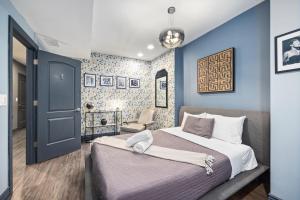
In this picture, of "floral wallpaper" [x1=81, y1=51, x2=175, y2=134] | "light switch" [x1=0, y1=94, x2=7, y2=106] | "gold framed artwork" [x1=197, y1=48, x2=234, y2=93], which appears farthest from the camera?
"floral wallpaper" [x1=81, y1=51, x2=175, y2=134]

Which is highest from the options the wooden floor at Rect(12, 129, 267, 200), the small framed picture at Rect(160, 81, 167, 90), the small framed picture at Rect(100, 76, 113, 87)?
the small framed picture at Rect(100, 76, 113, 87)

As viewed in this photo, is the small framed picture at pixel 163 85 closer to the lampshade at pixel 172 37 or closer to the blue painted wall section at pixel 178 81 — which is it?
the blue painted wall section at pixel 178 81

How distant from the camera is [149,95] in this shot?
5293 mm

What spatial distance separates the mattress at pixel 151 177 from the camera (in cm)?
111

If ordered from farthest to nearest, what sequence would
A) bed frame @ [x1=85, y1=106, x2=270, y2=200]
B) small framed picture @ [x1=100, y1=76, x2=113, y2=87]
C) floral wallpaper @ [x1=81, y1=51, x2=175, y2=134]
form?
small framed picture @ [x1=100, y1=76, x2=113, y2=87] → floral wallpaper @ [x1=81, y1=51, x2=175, y2=134] → bed frame @ [x1=85, y1=106, x2=270, y2=200]

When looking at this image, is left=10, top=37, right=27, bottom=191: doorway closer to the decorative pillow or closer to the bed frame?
the bed frame

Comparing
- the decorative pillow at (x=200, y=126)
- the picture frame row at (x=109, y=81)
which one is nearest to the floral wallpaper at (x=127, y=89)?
the picture frame row at (x=109, y=81)

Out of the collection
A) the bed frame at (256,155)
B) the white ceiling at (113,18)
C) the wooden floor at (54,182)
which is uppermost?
the white ceiling at (113,18)

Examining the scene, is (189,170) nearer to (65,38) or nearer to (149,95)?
(65,38)

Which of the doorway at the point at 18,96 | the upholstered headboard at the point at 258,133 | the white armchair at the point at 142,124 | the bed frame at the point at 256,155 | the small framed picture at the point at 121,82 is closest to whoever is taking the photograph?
the bed frame at the point at 256,155

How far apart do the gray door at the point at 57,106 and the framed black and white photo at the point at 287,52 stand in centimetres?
371

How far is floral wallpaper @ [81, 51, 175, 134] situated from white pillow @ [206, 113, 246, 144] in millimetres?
1615

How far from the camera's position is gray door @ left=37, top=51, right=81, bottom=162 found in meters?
2.88

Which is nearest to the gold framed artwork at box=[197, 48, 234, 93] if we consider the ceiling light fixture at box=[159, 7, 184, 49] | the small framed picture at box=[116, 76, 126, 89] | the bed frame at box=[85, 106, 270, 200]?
the bed frame at box=[85, 106, 270, 200]
